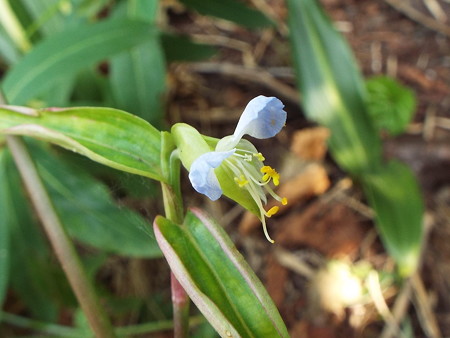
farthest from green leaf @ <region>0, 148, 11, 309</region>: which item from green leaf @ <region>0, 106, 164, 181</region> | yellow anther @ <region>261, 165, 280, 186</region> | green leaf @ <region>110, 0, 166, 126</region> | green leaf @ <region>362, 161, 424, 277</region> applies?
green leaf @ <region>362, 161, 424, 277</region>

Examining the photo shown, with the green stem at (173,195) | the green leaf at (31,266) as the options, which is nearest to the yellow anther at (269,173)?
the green stem at (173,195)

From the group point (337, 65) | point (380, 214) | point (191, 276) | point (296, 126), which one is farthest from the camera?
point (296, 126)

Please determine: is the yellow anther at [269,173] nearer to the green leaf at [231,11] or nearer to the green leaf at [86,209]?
the green leaf at [86,209]

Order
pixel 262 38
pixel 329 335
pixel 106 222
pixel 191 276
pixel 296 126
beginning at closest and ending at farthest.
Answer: pixel 191 276, pixel 106 222, pixel 329 335, pixel 296 126, pixel 262 38

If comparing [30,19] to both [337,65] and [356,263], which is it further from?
[356,263]

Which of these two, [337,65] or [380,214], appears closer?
[380,214]

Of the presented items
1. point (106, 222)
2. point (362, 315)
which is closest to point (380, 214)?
point (362, 315)

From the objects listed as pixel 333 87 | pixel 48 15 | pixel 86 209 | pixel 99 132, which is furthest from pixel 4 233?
pixel 333 87
